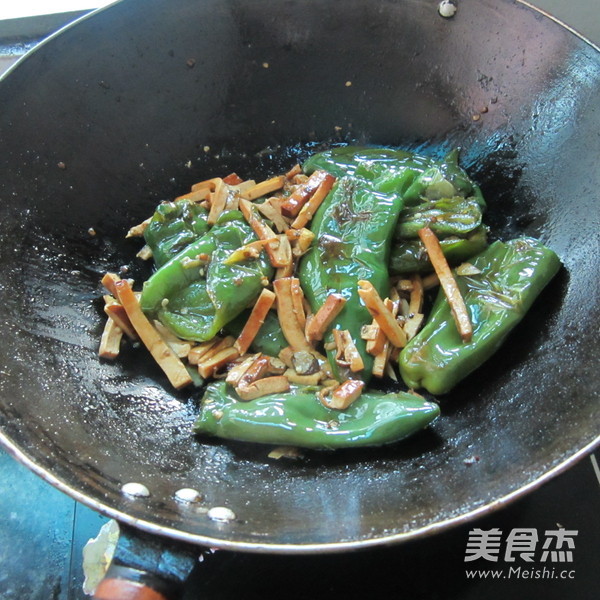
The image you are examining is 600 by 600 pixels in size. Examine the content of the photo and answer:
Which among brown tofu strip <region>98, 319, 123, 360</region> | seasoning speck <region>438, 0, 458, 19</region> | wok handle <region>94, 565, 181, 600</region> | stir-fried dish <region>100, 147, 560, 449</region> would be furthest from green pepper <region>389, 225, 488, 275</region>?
wok handle <region>94, 565, 181, 600</region>

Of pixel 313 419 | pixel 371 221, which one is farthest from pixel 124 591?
pixel 371 221

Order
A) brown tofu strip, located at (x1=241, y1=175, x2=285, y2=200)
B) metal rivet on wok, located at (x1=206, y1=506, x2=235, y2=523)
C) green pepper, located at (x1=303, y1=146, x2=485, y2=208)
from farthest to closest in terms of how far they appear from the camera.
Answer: brown tofu strip, located at (x1=241, y1=175, x2=285, y2=200)
green pepper, located at (x1=303, y1=146, x2=485, y2=208)
metal rivet on wok, located at (x1=206, y1=506, x2=235, y2=523)

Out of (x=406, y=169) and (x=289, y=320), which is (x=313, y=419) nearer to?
(x=289, y=320)

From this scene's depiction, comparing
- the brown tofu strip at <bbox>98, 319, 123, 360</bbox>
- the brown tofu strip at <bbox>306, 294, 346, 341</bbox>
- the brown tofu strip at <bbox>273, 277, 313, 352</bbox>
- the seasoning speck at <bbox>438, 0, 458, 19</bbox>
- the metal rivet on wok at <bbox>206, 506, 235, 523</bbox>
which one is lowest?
the brown tofu strip at <bbox>98, 319, 123, 360</bbox>

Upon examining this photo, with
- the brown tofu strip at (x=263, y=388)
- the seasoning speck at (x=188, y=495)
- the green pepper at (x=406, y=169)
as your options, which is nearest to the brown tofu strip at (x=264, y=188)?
the green pepper at (x=406, y=169)

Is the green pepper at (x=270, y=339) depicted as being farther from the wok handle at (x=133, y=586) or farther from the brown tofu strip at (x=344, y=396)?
the wok handle at (x=133, y=586)

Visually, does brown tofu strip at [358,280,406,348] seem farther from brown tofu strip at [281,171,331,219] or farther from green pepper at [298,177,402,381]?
brown tofu strip at [281,171,331,219]

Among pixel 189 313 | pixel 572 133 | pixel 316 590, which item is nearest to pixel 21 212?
pixel 189 313
